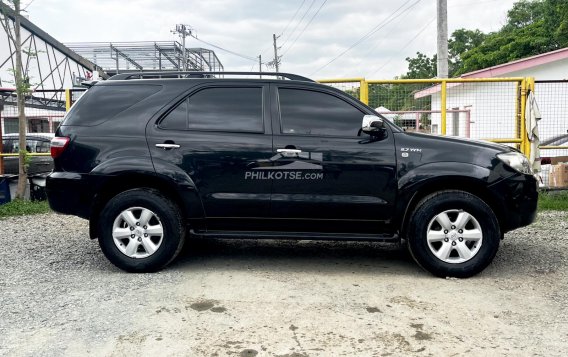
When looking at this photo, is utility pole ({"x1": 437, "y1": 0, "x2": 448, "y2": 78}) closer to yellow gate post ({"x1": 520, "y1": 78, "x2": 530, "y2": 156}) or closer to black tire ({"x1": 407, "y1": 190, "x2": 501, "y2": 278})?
yellow gate post ({"x1": 520, "y1": 78, "x2": 530, "y2": 156})

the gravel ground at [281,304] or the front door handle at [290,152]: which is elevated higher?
the front door handle at [290,152]

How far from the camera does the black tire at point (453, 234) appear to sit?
4.80m

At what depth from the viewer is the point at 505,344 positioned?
347cm

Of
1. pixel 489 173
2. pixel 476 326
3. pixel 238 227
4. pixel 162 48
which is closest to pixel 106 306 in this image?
pixel 238 227

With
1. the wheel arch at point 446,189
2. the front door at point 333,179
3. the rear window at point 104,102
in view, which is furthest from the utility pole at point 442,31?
the rear window at point 104,102

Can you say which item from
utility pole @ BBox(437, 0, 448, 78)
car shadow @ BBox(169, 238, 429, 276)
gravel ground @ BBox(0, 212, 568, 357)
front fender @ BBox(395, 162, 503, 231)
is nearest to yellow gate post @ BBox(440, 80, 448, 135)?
utility pole @ BBox(437, 0, 448, 78)

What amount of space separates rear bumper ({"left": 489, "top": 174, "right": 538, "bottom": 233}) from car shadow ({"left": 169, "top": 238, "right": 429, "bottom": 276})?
0.99m

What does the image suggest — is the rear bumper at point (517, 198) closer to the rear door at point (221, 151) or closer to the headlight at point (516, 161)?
the headlight at point (516, 161)

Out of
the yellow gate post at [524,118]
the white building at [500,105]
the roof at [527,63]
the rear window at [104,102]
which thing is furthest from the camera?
the roof at [527,63]

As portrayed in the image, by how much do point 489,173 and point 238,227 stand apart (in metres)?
2.46

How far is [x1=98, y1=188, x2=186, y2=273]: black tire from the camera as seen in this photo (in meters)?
4.96

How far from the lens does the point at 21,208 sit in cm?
883

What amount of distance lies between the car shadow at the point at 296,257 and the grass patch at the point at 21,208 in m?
3.77

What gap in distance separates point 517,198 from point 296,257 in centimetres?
236
